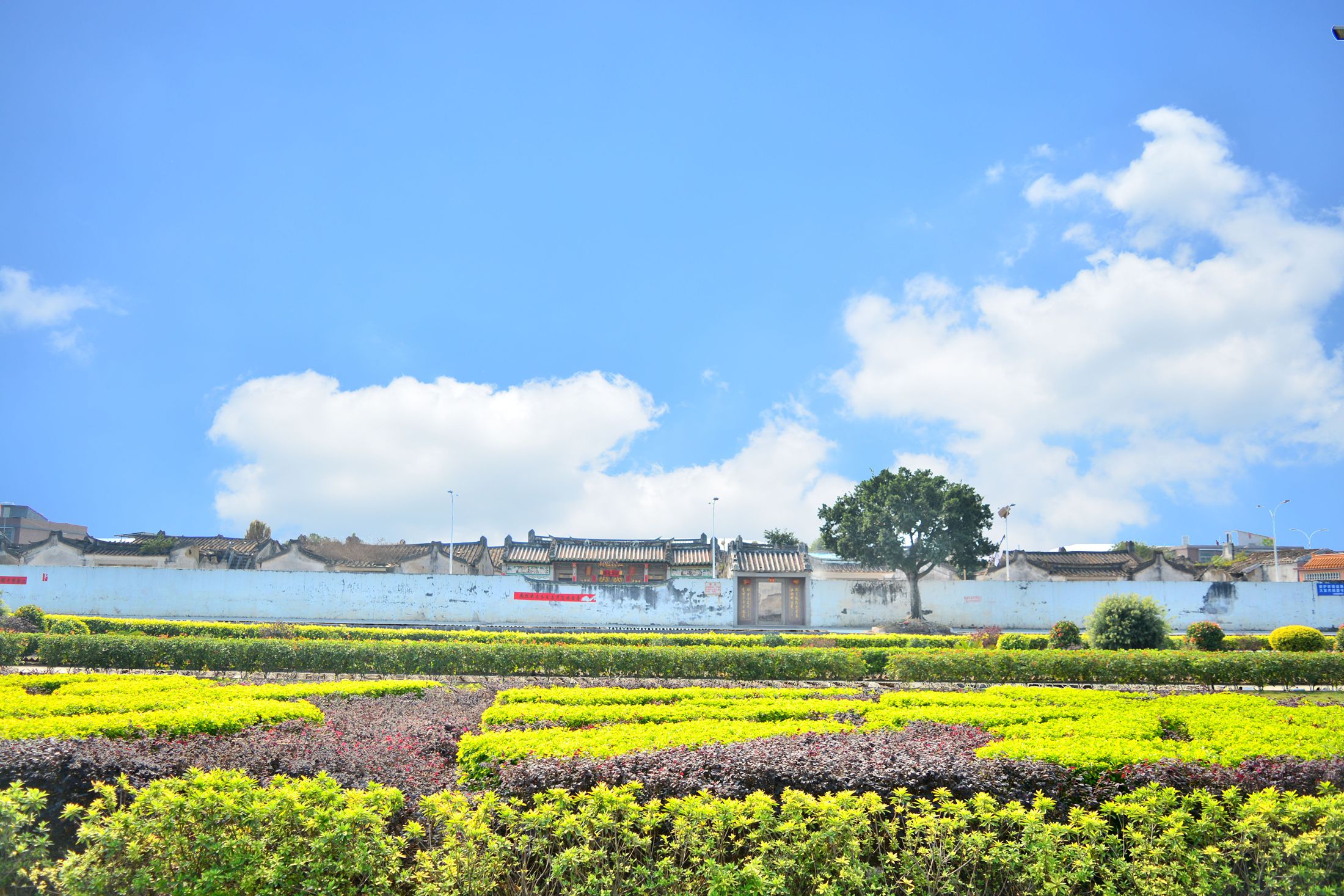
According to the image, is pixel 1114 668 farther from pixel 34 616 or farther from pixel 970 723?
pixel 34 616

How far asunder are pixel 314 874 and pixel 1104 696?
30.6ft

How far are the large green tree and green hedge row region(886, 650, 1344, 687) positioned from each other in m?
20.6

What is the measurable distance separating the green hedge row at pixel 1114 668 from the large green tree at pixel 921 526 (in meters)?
20.6

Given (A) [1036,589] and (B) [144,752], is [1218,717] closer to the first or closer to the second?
(B) [144,752]

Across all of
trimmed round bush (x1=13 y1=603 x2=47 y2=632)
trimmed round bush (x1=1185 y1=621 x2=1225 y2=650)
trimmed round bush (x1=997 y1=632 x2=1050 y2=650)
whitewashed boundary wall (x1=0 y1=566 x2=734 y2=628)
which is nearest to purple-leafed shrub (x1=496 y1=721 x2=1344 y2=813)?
trimmed round bush (x1=997 y1=632 x2=1050 y2=650)

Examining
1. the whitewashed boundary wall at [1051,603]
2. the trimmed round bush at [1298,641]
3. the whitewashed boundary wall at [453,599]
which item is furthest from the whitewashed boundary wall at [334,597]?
the trimmed round bush at [1298,641]

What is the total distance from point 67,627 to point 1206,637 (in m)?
27.7

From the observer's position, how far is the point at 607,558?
139 feet

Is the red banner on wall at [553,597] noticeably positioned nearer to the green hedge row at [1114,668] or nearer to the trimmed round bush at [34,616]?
the trimmed round bush at [34,616]

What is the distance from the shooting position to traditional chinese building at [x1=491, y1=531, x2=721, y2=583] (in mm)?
42125

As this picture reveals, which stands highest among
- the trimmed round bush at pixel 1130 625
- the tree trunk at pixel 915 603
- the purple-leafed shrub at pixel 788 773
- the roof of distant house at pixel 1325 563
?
the roof of distant house at pixel 1325 563

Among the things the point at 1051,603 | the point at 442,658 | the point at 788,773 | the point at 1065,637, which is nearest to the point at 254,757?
the point at 788,773

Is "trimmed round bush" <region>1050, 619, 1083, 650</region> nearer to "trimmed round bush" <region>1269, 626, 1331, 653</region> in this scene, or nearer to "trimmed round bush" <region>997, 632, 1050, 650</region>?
"trimmed round bush" <region>997, 632, 1050, 650</region>

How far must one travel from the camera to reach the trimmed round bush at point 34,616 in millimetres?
20547
